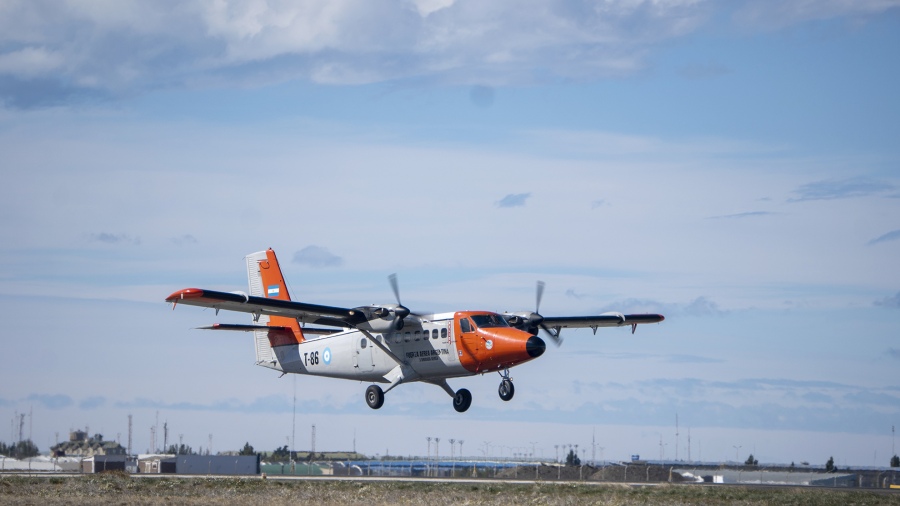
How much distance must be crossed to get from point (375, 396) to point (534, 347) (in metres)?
8.70

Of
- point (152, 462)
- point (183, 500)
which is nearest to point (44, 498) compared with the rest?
point (183, 500)

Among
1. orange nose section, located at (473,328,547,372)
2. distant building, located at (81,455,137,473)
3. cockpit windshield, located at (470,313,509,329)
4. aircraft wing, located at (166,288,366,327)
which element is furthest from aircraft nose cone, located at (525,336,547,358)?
distant building, located at (81,455,137,473)

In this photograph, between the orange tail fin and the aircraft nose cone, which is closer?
the aircraft nose cone

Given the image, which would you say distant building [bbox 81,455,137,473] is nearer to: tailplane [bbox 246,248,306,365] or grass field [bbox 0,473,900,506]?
tailplane [bbox 246,248,306,365]

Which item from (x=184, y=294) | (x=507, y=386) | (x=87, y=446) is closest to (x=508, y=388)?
(x=507, y=386)

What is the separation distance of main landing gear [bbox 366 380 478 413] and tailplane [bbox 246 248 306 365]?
5.19m

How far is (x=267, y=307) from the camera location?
134 feet

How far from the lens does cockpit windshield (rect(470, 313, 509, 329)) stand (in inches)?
1622

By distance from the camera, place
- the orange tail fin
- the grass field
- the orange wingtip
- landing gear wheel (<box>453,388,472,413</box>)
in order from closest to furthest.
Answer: the grass field → the orange wingtip → landing gear wheel (<box>453,388,472,413</box>) → the orange tail fin

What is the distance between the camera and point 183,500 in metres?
32.5

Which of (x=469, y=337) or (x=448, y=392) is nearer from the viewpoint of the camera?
(x=469, y=337)

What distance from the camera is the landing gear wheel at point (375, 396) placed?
148ft

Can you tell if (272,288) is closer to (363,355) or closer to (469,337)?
(363,355)

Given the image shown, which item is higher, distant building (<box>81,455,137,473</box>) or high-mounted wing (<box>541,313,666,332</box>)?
high-mounted wing (<box>541,313,666,332</box>)
